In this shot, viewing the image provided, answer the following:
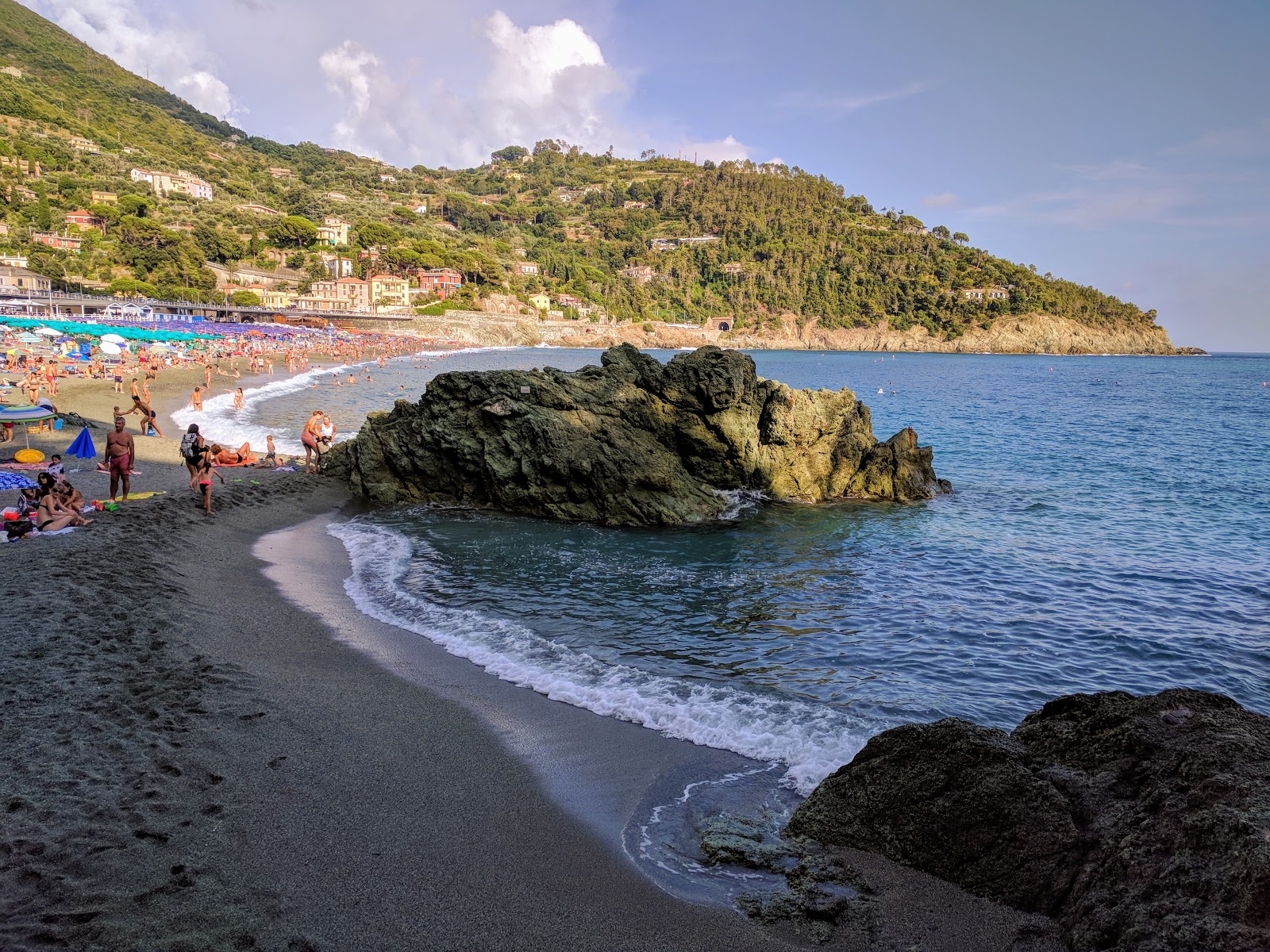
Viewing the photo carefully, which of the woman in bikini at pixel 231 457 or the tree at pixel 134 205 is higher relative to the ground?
the tree at pixel 134 205

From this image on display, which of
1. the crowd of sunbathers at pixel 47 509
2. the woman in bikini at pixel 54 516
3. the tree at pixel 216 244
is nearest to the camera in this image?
the crowd of sunbathers at pixel 47 509

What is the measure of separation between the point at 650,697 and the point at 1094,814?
4.09 m

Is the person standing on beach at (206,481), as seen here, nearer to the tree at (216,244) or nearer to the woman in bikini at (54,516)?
the woman in bikini at (54,516)

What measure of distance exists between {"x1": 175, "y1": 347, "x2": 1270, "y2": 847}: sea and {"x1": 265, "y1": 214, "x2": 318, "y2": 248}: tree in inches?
5462

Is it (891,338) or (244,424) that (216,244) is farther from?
(891,338)

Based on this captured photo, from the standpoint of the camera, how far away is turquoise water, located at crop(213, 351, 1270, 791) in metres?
7.57

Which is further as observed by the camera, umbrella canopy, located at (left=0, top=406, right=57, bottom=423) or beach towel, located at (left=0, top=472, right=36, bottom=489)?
umbrella canopy, located at (left=0, top=406, right=57, bottom=423)

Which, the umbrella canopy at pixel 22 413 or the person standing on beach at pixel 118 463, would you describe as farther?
the umbrella canopy at pixel 22 413

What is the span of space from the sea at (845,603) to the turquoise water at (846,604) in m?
0.04

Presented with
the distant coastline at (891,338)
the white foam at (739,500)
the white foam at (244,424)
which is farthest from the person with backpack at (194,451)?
the distant coastline at (891,338)

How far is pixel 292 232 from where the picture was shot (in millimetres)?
133875

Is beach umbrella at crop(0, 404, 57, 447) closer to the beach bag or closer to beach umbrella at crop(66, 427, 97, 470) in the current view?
beach umbrella at crop(66, 427, 97, 470)

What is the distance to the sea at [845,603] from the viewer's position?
7.52m

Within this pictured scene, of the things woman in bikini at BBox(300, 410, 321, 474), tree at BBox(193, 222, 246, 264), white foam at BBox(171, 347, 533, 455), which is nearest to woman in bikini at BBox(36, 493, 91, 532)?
woman in bikini at BBox(300, 410, 321, 474)
